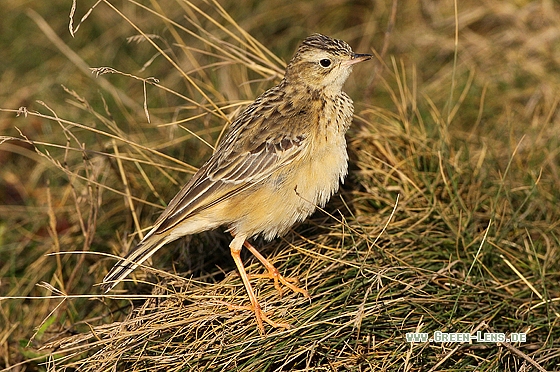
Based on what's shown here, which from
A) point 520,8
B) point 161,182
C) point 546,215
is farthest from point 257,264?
point 520,8

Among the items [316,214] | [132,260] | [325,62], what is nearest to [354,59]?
[325,62]

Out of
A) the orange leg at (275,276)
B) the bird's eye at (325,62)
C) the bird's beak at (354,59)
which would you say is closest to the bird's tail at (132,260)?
the orange leg at (275,276)

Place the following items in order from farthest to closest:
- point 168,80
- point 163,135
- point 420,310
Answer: point 168,80 < point 163,135 < point 420,310

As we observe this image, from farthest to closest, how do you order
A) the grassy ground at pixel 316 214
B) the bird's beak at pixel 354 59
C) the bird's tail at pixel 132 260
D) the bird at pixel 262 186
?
the bird's beak at pixel 354 59 → the bird at pixel 262 186 → the bird's tail at pixel 132 260 → the grassy ground at pixel 316 214

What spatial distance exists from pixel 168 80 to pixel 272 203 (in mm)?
3843

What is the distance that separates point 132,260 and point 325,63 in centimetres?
194

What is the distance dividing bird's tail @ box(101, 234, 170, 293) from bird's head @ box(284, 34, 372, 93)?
1.56m

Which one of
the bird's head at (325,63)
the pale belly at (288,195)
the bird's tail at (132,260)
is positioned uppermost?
the bird's head at (325,63)

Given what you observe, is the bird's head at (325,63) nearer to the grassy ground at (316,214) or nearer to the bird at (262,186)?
the bird at (262,186)

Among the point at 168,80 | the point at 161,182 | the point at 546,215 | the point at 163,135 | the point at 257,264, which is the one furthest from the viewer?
the point at 168,80

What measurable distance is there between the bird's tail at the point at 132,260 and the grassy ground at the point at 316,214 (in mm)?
113

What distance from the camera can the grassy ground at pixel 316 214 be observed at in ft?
15.1

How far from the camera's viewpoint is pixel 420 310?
470 cm

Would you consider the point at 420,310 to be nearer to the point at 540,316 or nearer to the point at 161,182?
the point at 540,316
